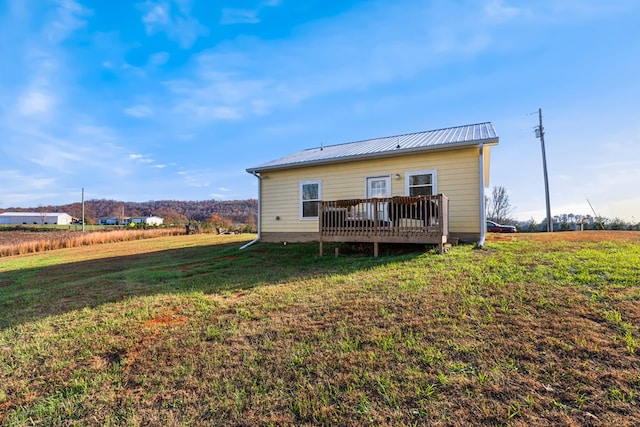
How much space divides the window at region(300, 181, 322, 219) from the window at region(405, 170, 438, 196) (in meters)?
3.09

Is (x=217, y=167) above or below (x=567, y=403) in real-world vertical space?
above

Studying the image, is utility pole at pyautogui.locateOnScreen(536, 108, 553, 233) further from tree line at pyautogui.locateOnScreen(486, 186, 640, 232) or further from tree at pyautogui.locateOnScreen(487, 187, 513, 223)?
tree at pyautogui.locateOnScreen(487, 187, 513, 223)

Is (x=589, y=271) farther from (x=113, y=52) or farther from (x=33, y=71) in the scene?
(x=33, y=71)

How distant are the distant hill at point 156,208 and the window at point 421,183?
35.3 meters

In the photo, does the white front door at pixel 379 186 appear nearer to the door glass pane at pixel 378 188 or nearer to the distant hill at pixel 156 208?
the door glass pane at pixel 378 188

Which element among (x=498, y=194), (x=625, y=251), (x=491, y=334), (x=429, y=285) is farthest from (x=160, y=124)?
(x=498, y=194)

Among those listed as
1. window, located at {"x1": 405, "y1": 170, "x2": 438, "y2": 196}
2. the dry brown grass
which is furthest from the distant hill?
window, located at {"x1": 405, "y1": 170, "x2": 438, "y2": 196}

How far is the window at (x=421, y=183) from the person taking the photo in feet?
29.1

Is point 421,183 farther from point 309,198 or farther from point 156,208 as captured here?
point 156,208

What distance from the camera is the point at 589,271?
4555 mm

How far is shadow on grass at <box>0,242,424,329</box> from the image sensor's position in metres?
5.07

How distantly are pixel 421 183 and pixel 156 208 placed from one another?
240 ft

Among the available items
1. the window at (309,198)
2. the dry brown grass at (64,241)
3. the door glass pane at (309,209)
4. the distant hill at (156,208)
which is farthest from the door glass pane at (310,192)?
the distant hill at (156,208)

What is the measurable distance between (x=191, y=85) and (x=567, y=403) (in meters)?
12.6
